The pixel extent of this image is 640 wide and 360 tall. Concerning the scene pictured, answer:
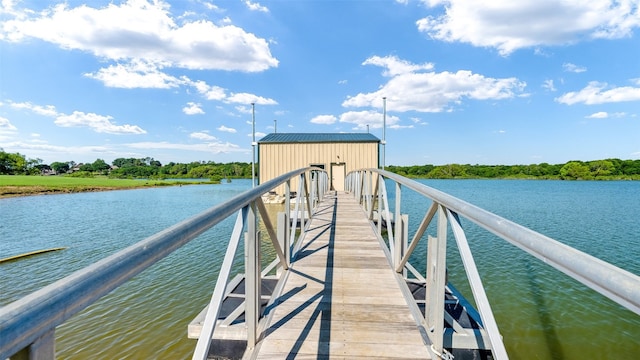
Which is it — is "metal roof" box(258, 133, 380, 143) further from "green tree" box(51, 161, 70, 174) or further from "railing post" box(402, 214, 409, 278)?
→ "green tree" box(51, 161, 70, 174)

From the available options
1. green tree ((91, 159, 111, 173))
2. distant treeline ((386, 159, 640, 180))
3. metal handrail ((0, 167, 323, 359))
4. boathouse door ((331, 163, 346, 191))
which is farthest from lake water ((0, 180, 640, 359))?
green tree ((91, 159, 111, 173))

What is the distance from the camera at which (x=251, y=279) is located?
2.03 m

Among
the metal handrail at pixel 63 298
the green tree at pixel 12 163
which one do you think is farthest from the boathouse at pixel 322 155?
the green tree at pixel 12 163

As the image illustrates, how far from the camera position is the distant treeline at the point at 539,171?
64625 millimetres

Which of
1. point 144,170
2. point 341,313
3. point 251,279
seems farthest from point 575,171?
point 144,170

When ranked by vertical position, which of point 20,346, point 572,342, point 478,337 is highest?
point 20,346

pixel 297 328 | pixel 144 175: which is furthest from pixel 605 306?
pixel 144 175

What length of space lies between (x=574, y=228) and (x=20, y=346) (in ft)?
51.9

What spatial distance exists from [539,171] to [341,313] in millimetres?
83239

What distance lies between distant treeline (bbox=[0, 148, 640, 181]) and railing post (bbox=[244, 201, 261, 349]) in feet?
214

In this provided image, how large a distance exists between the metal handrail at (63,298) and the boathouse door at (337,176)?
1887 centimetres

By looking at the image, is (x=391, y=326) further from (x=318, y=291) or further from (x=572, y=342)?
(x=572, y=342)

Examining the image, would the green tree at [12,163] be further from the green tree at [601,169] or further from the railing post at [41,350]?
the green tree at [601,169]

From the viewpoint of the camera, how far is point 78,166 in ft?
296
